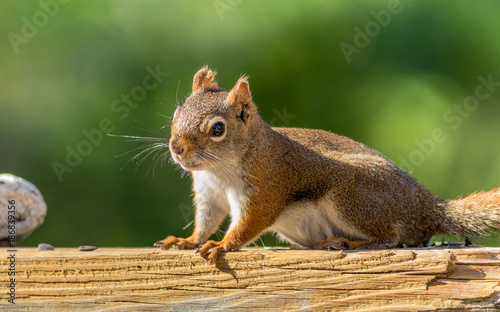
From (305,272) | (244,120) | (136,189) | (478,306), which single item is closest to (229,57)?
(136,189)

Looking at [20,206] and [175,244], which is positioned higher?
[20,206]

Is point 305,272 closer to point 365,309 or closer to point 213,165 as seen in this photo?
point 365,309

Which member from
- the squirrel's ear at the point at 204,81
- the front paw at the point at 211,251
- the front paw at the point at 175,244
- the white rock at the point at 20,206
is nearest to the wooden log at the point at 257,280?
the front paw at the point at 211,251

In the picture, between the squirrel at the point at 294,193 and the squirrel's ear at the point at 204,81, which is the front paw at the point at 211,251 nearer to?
the squirrel at the point at 294,193

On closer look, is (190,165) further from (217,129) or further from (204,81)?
(204,81)

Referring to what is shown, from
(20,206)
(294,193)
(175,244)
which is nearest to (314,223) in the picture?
(294,193)

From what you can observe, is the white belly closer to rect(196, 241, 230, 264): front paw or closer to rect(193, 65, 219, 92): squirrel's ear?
rect(196, 241, 230, 264): front paw
